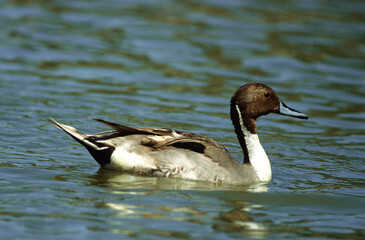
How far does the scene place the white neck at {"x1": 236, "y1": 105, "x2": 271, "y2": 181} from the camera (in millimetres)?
8641

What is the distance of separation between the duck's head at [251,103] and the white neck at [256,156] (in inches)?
1.7

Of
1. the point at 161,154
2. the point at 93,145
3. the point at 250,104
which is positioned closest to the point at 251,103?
the point at 250,104

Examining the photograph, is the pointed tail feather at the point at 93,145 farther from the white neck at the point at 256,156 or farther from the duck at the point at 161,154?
the white neck at the point at 256,156

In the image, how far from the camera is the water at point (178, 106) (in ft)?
22.6

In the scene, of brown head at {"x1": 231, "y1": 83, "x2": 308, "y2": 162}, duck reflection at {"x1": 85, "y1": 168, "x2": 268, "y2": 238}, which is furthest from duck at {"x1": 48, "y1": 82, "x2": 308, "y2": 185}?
brown head at {"x1": 231, "y1": 83, "x2": 308, "y2": 162}

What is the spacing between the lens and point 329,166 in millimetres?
9555

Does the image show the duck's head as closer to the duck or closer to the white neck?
the white neck

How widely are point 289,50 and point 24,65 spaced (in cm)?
613

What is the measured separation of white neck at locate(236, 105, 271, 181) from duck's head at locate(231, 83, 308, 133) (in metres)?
0.04

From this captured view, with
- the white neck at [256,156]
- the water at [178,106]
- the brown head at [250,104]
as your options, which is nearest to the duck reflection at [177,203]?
the water at [178,106]

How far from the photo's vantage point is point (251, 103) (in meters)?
8.80

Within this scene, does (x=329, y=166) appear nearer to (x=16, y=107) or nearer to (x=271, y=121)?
(x=271, y=121)

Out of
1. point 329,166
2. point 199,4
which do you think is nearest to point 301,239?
point 329,166

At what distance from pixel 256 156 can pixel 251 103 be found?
65 cm
